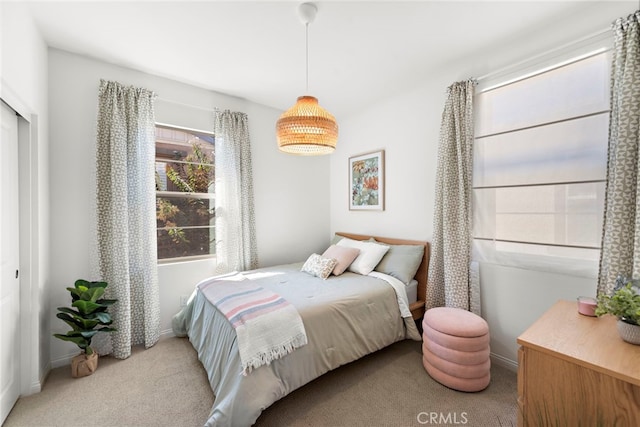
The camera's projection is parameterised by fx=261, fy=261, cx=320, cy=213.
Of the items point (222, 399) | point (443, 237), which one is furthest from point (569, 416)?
point (222, 399)

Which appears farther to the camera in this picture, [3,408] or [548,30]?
[548,30]

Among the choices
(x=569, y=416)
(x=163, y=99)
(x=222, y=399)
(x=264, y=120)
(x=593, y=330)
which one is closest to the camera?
(x=569, y=416)

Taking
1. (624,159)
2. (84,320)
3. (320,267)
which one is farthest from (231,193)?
(624,159)

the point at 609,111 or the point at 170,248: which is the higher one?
the point at 609,111

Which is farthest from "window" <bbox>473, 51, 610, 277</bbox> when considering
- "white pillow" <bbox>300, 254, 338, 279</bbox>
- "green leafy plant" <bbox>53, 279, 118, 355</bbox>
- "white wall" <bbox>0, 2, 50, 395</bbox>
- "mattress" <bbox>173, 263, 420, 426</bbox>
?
"white wall" <bbox>0, 2, 50, 395</bbox>

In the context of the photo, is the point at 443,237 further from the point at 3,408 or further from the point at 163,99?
the point at 3,408

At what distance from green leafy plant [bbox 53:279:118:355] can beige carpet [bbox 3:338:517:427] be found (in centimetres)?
34

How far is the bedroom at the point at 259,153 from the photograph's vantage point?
1.83 metres

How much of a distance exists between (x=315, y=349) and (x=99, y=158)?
244cm

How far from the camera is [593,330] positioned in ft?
4.22

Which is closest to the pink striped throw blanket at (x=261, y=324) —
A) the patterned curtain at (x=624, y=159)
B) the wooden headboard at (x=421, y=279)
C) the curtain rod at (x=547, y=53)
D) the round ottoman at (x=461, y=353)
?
the round ottoman at (x=461, y=353)

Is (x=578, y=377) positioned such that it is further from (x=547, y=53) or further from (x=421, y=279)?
(x=547, y=53)

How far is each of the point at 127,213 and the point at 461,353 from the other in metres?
2.96

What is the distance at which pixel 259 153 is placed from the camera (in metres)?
3.34
